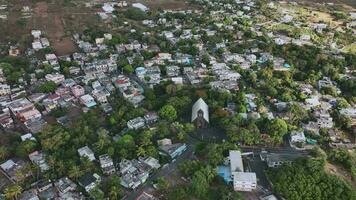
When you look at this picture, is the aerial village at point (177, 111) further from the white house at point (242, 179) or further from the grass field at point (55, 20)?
the grass field at point (55, 20)

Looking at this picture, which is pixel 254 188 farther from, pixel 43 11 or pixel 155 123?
pixel 43 11

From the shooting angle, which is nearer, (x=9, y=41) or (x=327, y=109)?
(x=327, y=109)

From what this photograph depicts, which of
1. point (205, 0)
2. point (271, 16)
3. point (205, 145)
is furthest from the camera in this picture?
point (205, 0)

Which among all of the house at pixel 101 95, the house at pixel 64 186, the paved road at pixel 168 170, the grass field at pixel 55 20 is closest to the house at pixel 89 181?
the house at pixel 64 186

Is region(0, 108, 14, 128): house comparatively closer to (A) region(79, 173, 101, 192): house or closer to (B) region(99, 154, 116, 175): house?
(B) region(99, 154, 116, 175): house

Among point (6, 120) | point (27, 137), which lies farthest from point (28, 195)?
point (6, 120)

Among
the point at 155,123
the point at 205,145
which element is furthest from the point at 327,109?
the point at 155,123
